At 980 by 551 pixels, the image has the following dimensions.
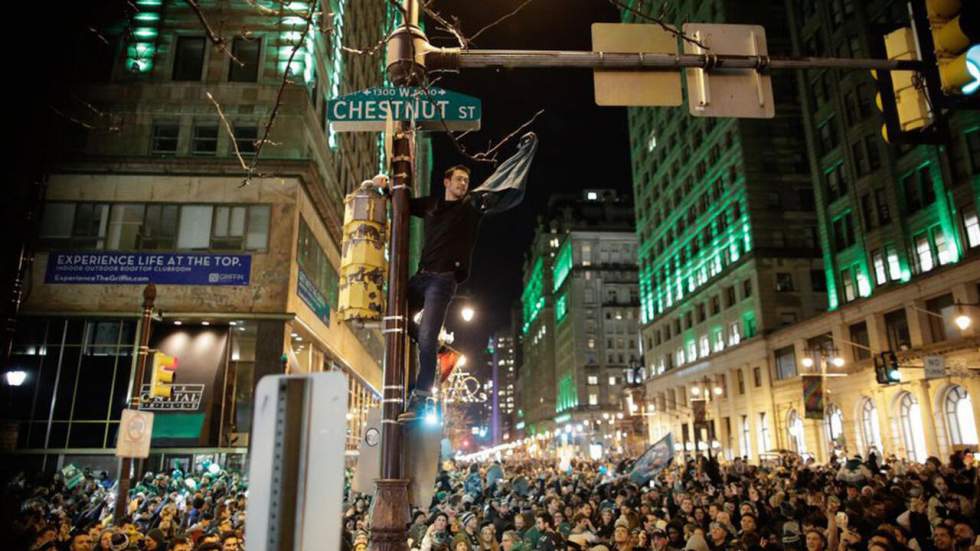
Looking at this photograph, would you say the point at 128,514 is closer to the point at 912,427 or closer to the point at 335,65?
the point at 335,65

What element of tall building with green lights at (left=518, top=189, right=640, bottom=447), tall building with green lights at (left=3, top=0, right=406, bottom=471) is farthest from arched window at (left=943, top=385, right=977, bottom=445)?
tall building with green lights at (left=518, top=189, right=640, bottom=447)

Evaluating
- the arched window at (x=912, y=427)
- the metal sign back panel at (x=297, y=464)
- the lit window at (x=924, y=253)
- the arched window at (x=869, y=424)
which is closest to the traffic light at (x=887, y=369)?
the arched window at (x=912, y=427)

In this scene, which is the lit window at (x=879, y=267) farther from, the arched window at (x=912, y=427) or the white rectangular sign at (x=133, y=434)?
the white rectangular sign at (x=133, y=434)

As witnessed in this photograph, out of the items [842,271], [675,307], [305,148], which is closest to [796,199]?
[842,271]

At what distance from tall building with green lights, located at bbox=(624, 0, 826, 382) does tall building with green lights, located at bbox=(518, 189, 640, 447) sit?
43.5m

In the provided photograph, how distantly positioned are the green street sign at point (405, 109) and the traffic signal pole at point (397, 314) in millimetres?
125

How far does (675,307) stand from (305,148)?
57104mm

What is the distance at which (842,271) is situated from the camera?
48.3m

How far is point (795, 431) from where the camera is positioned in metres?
51.7

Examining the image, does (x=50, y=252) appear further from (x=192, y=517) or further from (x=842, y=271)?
(x=842, y=271)

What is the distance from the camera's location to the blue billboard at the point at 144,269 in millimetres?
26656

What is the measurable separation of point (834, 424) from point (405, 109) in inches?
1968

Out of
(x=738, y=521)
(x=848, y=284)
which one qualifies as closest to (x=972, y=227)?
(x=848, y=284)

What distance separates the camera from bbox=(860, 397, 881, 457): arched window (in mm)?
42000
